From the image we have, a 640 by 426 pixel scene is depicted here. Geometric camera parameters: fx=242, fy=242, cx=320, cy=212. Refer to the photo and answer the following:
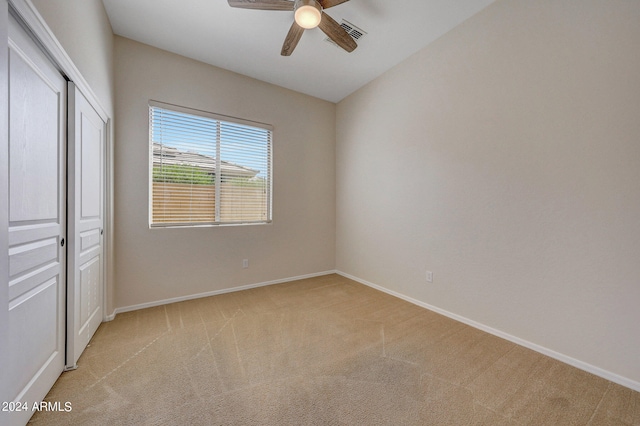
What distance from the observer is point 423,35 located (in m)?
2.70

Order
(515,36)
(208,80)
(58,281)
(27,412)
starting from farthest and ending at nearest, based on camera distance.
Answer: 1. (208,80)
2. (515,36)
3. (58,281)
4. (27,412)

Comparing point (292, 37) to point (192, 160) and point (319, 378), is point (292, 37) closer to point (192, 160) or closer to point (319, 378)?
point (192, 160)

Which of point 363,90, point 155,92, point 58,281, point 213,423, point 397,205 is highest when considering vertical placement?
point 363,90

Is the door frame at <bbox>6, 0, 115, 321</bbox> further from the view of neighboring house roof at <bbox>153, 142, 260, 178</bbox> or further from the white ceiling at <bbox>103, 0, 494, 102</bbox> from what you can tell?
the white ceiling at <bbox>103, 0, 494, 102</bbox>

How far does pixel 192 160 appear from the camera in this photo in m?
3.09

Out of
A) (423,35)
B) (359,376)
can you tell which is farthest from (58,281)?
(423,35)

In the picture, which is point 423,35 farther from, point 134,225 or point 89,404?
point 89,404

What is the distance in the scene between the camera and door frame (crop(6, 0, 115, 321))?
115 centimetres

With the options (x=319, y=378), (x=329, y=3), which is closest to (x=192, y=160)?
(x=329, y=3)

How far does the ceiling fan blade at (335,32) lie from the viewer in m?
2.08

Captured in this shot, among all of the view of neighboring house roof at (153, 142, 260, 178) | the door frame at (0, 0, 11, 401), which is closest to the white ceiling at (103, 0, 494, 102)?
the view of neighboring house roof at (153, 142, 260, 178)

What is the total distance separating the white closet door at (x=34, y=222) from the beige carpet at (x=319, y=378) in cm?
29

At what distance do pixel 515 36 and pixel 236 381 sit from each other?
11.9 ft

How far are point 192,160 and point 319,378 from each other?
2.82 metres
